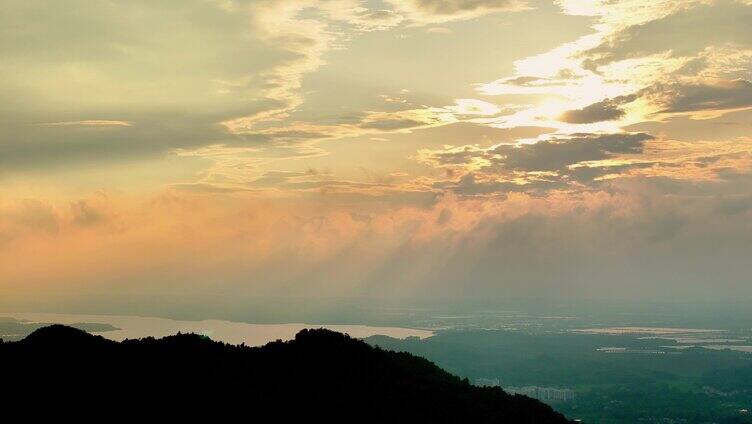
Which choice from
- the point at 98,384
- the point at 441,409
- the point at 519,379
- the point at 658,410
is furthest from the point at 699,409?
the point at 98,384

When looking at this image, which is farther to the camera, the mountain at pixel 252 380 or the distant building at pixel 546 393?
the distant building at pixel 546 393

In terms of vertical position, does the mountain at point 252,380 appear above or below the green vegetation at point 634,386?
above

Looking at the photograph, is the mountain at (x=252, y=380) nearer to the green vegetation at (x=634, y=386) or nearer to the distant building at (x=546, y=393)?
the green vegetation at (x=634, y=386)

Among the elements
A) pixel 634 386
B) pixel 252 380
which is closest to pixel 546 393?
pixel 634 386

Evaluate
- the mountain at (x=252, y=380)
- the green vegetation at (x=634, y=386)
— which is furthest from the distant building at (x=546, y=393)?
the mountain at (x=252, y=380)

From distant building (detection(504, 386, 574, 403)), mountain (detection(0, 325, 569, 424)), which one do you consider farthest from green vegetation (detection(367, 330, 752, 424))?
mountain (detection(0, 325, 569, 424))

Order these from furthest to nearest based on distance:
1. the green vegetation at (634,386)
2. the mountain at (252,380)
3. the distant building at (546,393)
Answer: the distant building at (546,393)
the green vegetation at (634,386)
the mountain at (252,380)

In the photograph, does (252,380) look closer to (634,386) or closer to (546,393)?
(546,393)
